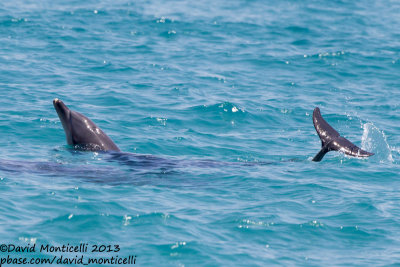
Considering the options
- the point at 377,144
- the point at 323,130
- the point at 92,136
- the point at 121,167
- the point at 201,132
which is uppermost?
the point at 323,130

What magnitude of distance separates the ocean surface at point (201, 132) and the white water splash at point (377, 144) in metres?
0.06

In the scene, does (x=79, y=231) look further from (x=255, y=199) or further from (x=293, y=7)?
(x=293, y=7)

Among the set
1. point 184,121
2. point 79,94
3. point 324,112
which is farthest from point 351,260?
point 79,94

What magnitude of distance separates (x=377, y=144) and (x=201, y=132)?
4706 millimetres

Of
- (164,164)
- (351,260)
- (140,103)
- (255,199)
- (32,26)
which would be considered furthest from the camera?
(32,26)

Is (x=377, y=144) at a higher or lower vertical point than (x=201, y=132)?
higher

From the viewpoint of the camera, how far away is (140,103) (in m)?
21.2

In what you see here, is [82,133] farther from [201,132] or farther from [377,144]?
[377,144]

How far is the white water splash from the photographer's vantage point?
17125mm

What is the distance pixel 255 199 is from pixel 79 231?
366 centimetres

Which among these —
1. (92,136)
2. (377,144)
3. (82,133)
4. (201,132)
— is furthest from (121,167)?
(377,144)

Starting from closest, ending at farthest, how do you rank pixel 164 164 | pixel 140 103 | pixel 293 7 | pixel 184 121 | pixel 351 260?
pixel 351 260
pixel 164 164
pixel 184 121
pixel 140 103
pixel 293 7

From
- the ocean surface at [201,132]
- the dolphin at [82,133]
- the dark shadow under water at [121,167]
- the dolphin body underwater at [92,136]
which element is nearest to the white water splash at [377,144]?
the ocean surface at [201,132]

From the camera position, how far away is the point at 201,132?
19.1 meters
